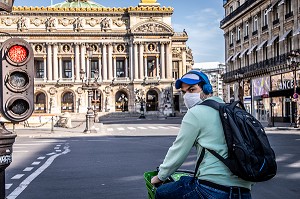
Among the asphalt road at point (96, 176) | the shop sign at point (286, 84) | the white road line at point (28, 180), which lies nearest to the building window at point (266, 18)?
the shop sign at point (286, 84)

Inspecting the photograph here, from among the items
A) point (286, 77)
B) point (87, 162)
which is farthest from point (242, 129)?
point (286, 77)

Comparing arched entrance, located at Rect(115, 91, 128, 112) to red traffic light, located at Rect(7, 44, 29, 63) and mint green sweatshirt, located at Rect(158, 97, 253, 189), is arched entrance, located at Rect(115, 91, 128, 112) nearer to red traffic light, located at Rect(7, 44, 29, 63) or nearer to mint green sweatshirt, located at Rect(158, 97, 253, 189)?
red traffic light, located at Rect(7, 44, 29, 63)

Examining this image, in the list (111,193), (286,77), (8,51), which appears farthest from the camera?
(286,77)

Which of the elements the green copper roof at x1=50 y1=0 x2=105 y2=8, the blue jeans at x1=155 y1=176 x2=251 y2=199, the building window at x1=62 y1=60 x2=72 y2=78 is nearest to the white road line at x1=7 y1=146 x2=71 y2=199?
the blue jeans at x1=155 y1=176 x2=251 y2=199

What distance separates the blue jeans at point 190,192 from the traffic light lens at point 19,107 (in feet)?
5.14

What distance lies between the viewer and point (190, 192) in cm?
375

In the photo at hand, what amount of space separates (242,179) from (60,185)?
6952 mm

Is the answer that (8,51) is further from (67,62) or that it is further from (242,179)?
(67,62)

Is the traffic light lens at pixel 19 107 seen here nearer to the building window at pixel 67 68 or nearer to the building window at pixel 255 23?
the building window at pixel 255 23

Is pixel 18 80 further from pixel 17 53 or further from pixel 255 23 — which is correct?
pixel 255 23

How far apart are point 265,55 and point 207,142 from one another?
44.7 meters

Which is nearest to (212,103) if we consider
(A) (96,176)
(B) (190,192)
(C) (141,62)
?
(B) (190,192)

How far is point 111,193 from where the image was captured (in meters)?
8.93

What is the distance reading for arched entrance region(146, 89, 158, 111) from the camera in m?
86.0
